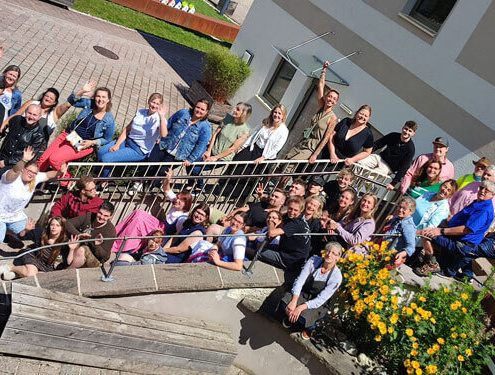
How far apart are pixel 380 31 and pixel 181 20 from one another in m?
15.2

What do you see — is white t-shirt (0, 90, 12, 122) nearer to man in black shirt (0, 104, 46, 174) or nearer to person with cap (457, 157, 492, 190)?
man in black shirt (0, 104, 46, 174)

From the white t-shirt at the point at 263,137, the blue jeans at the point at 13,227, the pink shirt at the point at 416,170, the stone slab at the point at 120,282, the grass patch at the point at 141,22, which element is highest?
the pink shirt at the point at 416,170

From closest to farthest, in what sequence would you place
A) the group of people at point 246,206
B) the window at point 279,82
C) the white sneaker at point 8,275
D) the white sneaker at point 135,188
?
the white sneaker at point 8,275 → the group of people at point 246,206 → the white sneaker at point 135,188 → the window at point 279,82

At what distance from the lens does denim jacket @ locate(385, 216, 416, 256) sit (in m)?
7.89

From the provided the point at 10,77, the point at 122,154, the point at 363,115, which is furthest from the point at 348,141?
the point at 10,77

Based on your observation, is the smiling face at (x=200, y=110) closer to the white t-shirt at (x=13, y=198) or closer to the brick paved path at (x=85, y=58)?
the white t-shirt at (x=13, y=198)

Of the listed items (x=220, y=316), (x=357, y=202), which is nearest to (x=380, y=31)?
(x=357, y=202)

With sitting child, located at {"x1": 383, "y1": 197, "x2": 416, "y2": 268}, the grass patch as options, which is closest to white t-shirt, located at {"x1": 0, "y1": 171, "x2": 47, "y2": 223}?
sitting child, located at {"x1": 383, "y1": 197, "x2": 416, "y2": 268}

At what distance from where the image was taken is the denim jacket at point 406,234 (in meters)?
7.89

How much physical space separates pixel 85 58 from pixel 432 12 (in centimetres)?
865

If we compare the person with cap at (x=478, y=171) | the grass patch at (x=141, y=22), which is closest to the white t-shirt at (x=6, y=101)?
the person with cap at (x=478, y=171)

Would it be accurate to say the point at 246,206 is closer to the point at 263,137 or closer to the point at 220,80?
the point at 263,137

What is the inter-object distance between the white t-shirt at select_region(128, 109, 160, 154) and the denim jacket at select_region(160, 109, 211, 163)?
176 millimetres

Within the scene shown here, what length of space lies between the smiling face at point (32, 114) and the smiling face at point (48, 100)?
21 centimetres
